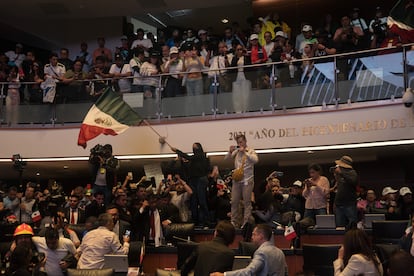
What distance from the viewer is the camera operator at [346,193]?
8.59 m

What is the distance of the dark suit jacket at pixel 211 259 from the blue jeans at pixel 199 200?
412cm

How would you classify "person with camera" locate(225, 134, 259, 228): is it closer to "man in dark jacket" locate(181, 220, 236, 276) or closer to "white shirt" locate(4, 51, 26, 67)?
"man in dark jacket" locate(181, 220, 236, 276)

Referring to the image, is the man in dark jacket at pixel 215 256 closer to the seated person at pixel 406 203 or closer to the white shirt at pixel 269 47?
the seated person at pixel 406 203

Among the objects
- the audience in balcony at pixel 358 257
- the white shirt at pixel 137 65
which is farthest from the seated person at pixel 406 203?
the white shirt at pixel 137 65

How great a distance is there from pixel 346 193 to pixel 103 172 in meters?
4.15

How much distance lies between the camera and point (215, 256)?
5.94m

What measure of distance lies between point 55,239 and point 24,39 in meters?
14.0

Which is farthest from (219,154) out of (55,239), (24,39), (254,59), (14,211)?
(24,39)

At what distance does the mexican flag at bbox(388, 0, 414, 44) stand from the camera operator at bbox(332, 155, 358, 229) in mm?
3368

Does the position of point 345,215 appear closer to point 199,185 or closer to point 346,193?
point 346,193

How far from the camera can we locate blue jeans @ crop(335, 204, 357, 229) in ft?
28.3

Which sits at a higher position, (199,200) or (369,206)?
(199,200)

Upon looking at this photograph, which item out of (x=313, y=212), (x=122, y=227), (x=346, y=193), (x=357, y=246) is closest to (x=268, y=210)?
(x=313, y=212)

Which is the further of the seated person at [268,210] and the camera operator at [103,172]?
the camera operator at [103,172]
